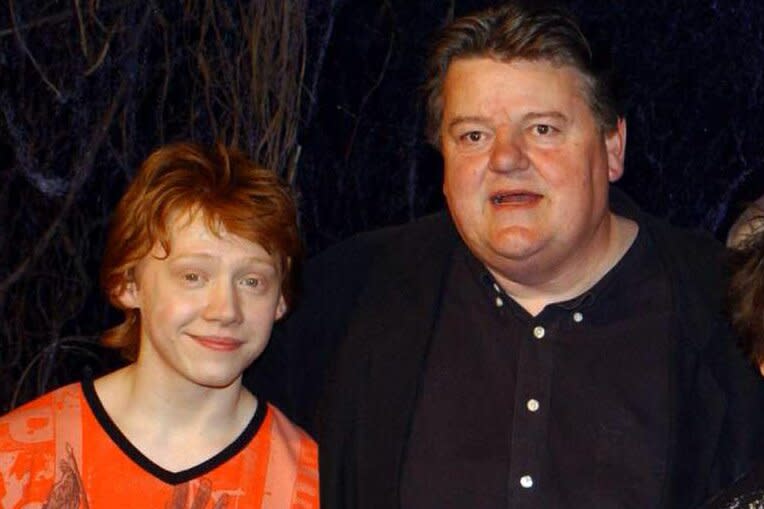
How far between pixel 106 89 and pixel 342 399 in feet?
3.12

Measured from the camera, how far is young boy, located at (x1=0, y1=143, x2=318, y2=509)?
6.19 feet

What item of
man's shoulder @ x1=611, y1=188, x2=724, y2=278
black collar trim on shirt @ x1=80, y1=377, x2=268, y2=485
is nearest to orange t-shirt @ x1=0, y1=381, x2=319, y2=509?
black collar trim on shirt @ x1=80, y1=377, x2=268, y2=485

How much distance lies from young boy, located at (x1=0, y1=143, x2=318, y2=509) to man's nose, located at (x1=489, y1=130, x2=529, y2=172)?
326mm

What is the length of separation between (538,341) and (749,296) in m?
0.35

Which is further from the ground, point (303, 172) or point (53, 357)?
point (303, 172)

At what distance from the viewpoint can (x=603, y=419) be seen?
1961 millimetres

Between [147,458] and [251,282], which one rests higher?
[251,282]

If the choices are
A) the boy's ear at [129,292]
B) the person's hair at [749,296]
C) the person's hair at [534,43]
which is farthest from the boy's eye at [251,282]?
the person's hair at [749,296]

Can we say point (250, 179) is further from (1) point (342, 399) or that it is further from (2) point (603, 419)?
(2) point (603, 419)

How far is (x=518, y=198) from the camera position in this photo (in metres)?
1.96

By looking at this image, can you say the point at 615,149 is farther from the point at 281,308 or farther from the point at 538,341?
the point at 281,308

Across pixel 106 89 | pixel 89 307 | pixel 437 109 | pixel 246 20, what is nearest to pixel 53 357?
pixel 89 307

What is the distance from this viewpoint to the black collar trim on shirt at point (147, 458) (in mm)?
1902

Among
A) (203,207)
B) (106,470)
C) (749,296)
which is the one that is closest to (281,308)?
(203,207)
